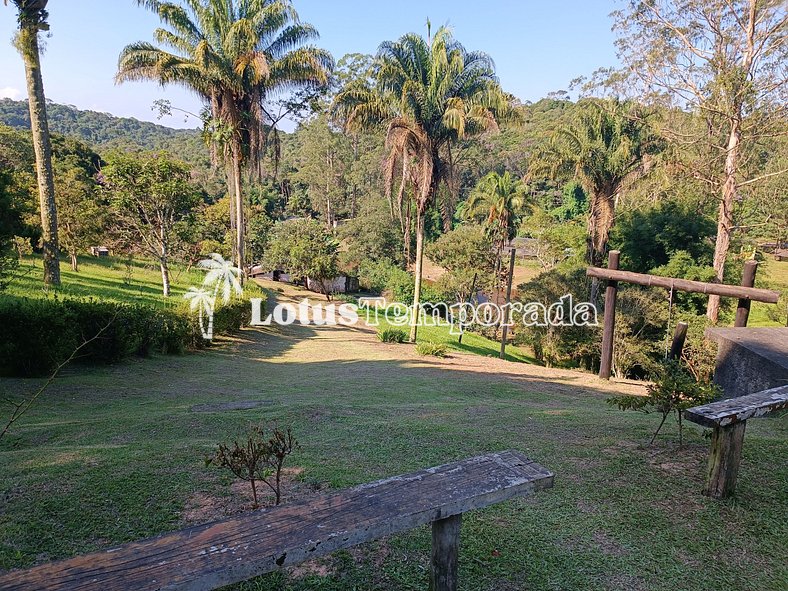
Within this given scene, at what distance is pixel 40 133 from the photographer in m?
11.6

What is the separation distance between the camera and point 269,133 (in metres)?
18.4

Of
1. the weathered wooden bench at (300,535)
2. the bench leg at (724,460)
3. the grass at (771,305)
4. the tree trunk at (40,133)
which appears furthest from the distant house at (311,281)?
the weathered wooden bench at (300,535)

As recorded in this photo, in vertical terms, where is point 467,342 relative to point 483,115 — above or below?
below

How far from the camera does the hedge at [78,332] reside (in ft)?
26.7

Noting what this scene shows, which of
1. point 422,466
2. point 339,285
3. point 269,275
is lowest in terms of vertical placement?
point 422,466

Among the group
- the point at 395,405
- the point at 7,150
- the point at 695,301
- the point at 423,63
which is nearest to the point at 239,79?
the point at 423,63

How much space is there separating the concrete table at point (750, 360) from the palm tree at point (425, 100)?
Answer: 30.6 ft

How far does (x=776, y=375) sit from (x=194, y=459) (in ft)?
27.3

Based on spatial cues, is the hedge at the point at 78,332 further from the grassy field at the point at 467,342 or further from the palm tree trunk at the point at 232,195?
the grassy field at the point at 467,342

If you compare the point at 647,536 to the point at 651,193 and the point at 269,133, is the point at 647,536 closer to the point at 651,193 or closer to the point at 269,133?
the point at 269,133

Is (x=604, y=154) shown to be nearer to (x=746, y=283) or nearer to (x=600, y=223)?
(x=600, y=223)

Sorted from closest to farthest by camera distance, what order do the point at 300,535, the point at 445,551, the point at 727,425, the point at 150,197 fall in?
the point at 300,535 < the point at 445,551 < the point at 727,425 < the point at 150,197

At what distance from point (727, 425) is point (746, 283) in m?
9.40

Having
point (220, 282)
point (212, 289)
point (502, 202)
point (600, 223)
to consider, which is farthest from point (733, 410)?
point (502, 202)
